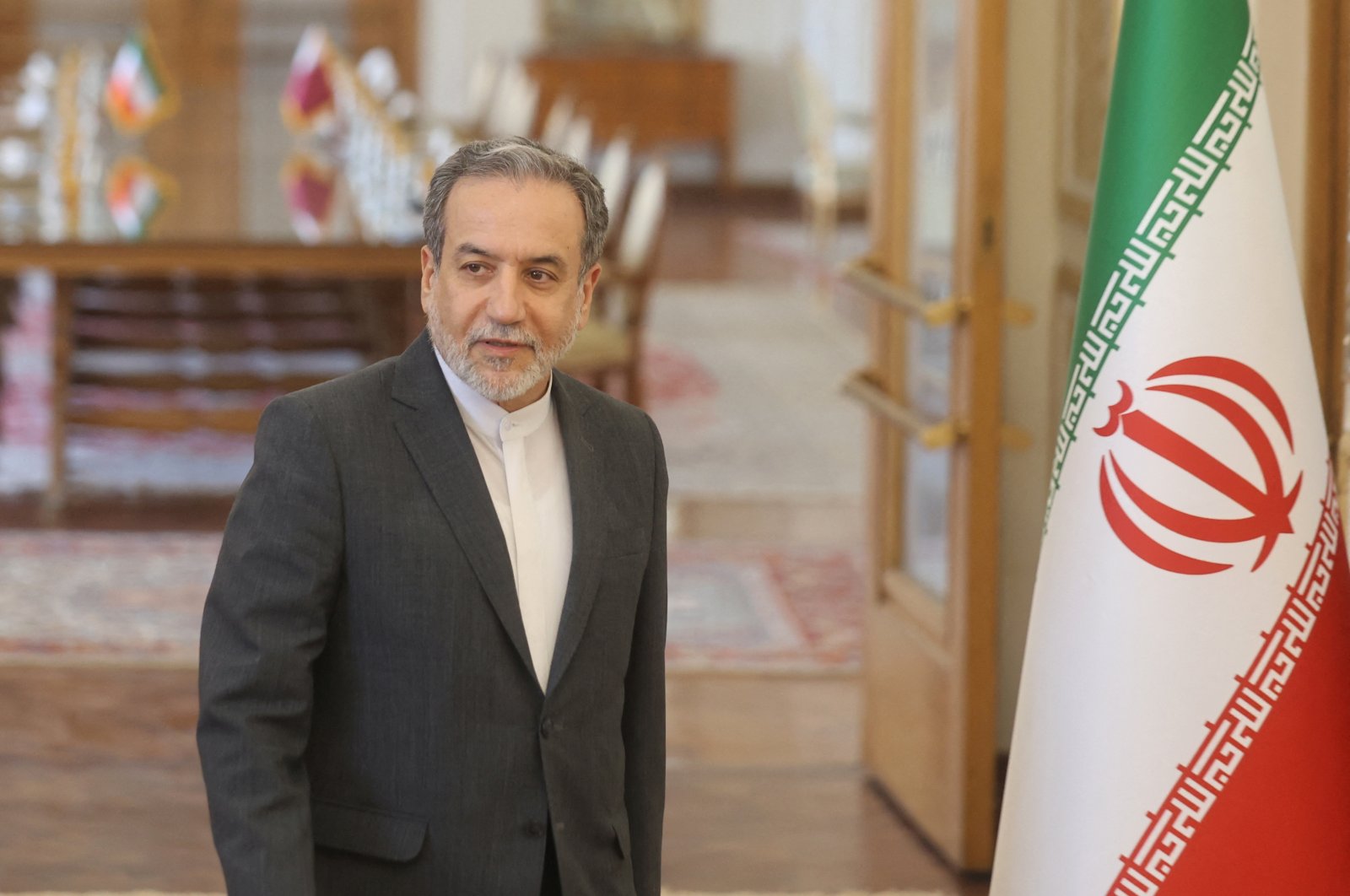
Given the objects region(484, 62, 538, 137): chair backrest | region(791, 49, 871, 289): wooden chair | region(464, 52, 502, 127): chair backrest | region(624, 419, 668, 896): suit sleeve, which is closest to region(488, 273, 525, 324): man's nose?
region(624, 419, 668, 896): suit sleeve

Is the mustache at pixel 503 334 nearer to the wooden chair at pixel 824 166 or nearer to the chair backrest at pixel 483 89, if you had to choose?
the chair backrest at pixel 483 89

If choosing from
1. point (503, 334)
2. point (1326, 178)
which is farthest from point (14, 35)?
point (503, 334)

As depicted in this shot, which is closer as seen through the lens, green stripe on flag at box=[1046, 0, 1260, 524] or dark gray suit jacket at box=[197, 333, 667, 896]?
dark gray suit jacket at box=[197, 333, 667, 896]

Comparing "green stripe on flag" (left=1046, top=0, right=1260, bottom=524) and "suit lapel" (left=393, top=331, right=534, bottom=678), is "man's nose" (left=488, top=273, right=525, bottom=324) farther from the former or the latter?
"green stripe on flag" (left=1046, top=0, right=1260, bottom=524)

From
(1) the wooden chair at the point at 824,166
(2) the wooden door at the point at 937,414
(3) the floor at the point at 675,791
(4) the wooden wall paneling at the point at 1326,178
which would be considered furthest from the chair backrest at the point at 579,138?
(4) the wooden wall paneling at the point at 1326,178

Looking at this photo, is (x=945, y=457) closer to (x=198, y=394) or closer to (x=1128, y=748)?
(x=1128, y=748)

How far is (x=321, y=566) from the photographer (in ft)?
5.30

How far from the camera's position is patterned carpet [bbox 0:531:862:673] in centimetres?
468

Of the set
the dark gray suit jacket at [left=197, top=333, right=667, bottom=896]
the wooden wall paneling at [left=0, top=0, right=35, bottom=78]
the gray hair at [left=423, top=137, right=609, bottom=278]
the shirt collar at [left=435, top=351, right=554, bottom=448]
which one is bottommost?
the dark gray suit jacket at [left=197, top=333, right=667, bottom=896]

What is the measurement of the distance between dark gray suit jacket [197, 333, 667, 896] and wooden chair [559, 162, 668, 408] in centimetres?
438

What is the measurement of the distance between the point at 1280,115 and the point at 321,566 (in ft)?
5.84

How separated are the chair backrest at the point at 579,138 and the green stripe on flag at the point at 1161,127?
479cm

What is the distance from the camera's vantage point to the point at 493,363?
1.65m

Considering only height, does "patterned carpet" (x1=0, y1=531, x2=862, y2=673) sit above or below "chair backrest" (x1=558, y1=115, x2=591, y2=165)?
below
